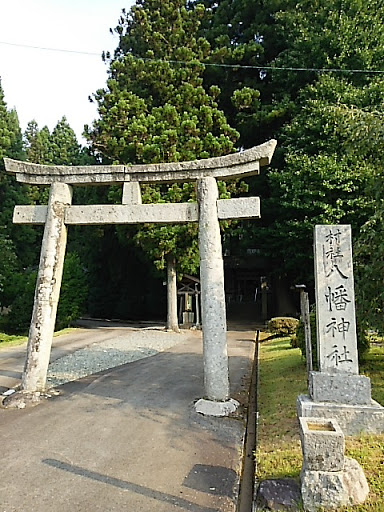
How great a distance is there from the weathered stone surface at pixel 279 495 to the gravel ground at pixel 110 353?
222 inches

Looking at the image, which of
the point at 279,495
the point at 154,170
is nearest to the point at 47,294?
the point at 154,170

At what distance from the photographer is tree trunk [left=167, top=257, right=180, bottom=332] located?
1853 cm

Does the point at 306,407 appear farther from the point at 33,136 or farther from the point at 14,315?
the point at 33,136

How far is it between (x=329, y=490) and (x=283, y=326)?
44.9 feet

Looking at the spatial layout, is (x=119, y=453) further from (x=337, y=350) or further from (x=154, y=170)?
(x=154, y=170)

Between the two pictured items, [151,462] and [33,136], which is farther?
[33,136]

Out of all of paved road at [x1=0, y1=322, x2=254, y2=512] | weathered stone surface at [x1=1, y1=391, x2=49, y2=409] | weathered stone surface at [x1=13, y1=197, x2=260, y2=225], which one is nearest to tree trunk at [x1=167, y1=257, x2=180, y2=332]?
paved road at [x1=0, y1=322, x2=254, y2=512]

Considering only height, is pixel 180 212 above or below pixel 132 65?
below

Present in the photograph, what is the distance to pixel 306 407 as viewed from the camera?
515 centimetres

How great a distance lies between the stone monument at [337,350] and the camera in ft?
16.8

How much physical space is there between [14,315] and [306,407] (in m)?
18.0

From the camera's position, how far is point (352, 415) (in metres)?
5.12

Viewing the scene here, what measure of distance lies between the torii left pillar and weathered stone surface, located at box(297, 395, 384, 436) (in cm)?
452

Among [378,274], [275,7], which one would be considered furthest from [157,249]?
[275,7]
